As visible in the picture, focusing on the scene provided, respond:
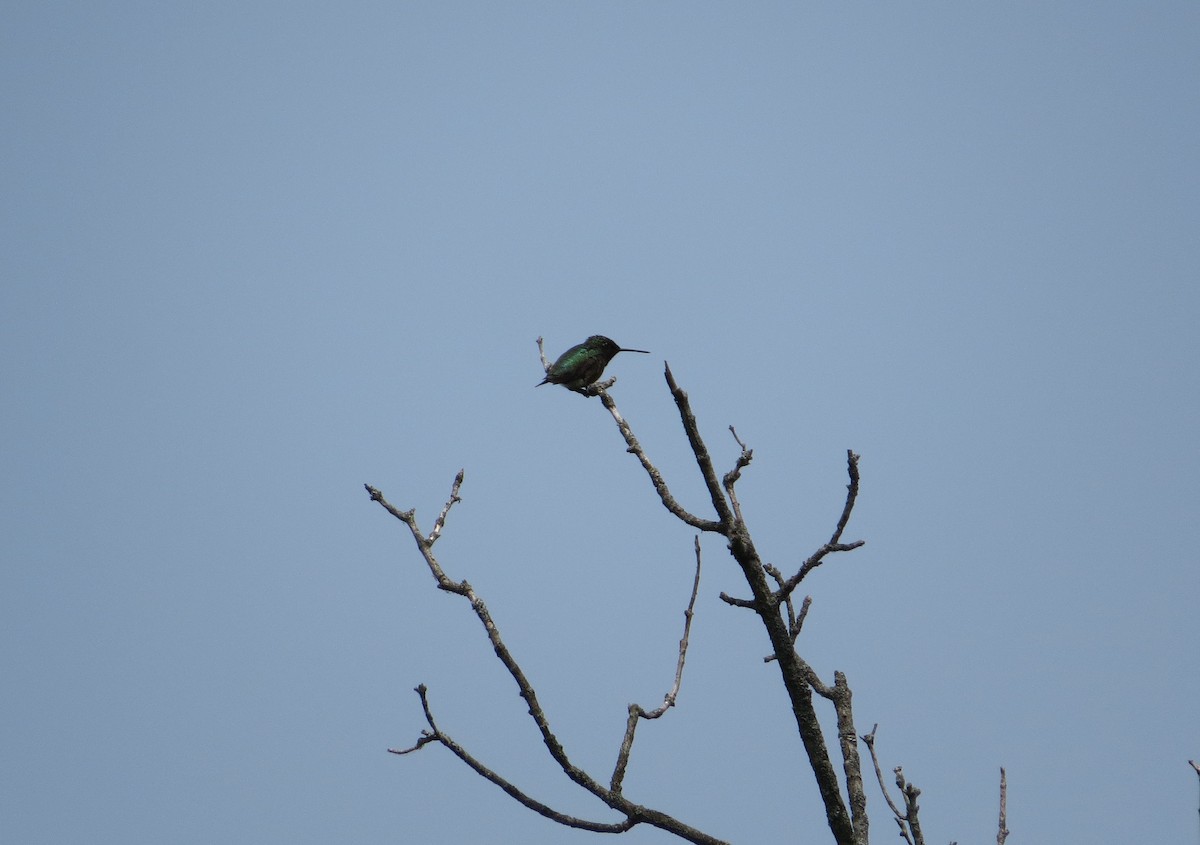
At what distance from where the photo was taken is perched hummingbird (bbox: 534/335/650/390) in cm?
1661

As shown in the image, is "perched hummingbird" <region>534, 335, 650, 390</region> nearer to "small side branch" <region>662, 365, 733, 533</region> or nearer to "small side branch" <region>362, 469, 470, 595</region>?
"small side branch" <region>362, 469, 470, 595</region>

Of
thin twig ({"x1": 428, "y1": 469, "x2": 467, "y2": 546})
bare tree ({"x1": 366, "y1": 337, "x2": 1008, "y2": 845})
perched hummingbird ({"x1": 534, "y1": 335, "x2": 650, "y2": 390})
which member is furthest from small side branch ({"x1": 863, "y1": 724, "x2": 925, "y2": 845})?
perched hummingbird ({"x1": 534, "y1": 335, "x2": 650, "y2": 390})

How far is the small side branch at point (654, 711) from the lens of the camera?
17.1 ft

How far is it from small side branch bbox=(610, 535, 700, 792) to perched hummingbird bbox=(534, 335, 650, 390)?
10.4 metres

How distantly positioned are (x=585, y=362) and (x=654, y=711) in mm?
11417

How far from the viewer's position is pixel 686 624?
598 centimetres

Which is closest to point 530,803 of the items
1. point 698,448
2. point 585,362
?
point 698,448

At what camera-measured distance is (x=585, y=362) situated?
55.3ft

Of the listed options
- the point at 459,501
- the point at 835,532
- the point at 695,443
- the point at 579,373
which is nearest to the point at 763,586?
the point at 835,532

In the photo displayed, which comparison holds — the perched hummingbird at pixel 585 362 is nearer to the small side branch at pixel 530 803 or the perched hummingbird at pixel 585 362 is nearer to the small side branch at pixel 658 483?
the small side branch at pixel 658 483

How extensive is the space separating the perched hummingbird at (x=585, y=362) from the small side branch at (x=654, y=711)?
10.4m

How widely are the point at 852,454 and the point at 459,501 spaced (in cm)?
286

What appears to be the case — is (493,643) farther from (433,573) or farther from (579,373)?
(579,373)

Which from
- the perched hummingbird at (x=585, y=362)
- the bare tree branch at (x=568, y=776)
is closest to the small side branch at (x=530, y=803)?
the bare tree branch at (x=568, y=776)
